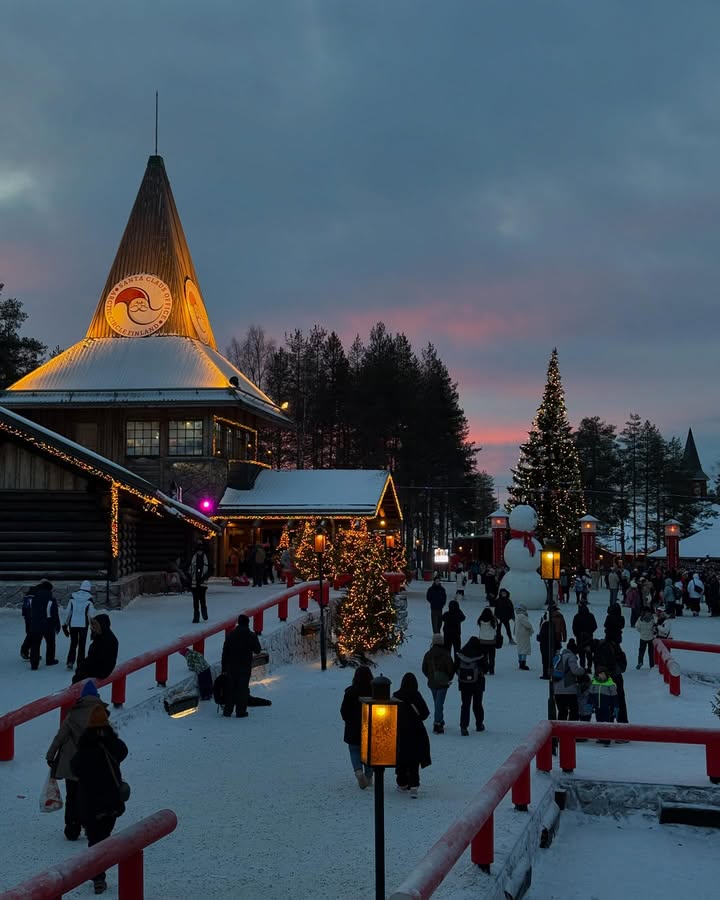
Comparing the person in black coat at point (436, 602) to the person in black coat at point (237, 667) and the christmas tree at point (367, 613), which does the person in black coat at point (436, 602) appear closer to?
the christmas tree at point (367, 613)

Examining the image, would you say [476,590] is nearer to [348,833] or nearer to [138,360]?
[138,360]

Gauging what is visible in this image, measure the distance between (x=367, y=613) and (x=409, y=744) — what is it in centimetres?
1107

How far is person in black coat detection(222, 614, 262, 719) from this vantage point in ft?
46.7

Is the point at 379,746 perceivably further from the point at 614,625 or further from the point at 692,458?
the point at 692,458

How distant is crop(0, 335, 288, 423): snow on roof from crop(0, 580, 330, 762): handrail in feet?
50.3

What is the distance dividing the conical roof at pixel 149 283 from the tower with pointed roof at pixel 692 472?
6025 cm

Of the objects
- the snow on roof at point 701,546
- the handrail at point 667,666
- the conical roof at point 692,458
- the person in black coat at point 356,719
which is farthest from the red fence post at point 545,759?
the conical roof at point 692,458

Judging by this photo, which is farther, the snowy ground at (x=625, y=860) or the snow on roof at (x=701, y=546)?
the snow on roof at (x=701, y=546)

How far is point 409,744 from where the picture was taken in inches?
395

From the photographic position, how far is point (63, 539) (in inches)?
934

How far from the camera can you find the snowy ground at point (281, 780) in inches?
310

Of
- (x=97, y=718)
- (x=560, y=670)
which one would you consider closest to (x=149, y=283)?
(x=560, y=670)

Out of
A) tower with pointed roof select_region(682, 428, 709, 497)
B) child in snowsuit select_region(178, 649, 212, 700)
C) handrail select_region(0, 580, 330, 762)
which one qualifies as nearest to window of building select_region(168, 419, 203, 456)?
handrail select_region(0, 580, 330, 762)

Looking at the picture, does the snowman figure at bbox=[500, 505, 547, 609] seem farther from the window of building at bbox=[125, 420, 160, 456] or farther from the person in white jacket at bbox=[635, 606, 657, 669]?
the window of building at bbox=[125, 420, 160, 456]
